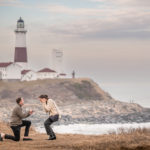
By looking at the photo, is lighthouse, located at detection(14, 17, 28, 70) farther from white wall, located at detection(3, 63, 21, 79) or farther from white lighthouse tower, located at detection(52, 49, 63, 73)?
white lighthouse tower, located at detection(52, 49, 63, 73)

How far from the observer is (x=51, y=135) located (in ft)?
44.6

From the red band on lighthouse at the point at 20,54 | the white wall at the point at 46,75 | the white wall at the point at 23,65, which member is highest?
the red band on lighthouse at the point at 20,54

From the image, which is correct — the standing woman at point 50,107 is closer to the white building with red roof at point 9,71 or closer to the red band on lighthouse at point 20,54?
the red band on lighthouse at point 20,54

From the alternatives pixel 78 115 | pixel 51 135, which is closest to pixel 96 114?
pixel 78 115

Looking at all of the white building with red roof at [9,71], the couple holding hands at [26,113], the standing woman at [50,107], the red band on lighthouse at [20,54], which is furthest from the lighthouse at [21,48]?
the standing woman at [50,107]

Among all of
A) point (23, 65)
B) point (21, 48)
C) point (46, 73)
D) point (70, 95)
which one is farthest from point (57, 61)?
point (21, 48)

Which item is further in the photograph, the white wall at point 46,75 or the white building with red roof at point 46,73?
the white wall at point 46,75

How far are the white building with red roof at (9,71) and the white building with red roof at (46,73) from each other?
5803 mm

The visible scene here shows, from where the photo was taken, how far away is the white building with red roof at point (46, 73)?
88.6m

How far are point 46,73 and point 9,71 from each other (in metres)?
7.86

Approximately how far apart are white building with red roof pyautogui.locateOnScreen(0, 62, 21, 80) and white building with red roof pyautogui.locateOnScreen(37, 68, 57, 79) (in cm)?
580

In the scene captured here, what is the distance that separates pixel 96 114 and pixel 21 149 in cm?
5747

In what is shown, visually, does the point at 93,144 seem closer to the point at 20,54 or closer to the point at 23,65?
the point at 20,54

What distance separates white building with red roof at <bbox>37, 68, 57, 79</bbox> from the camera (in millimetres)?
88625
